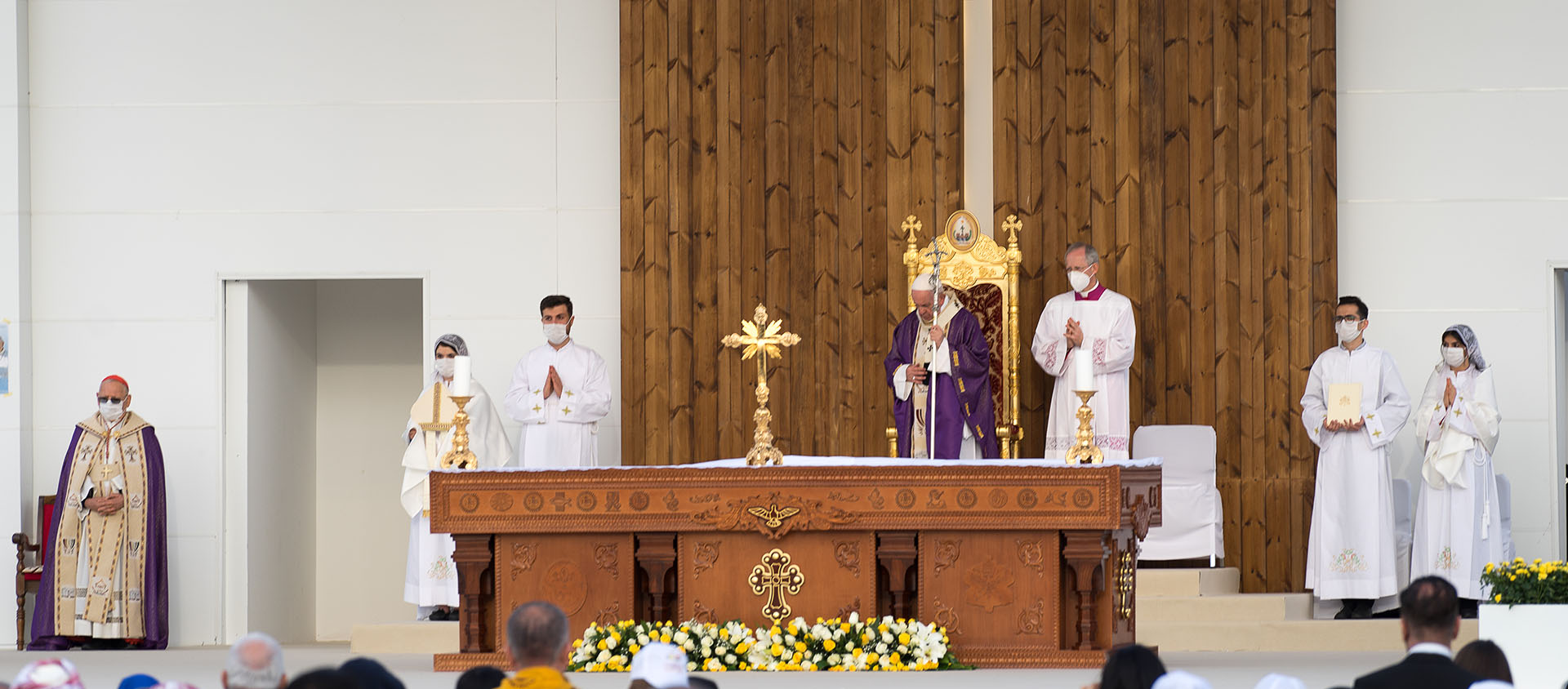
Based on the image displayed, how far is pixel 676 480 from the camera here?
321 inches

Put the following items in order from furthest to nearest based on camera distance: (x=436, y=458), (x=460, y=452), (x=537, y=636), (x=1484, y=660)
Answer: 1. (x=436, y=458)
2. (x=460, y=452)
3. (x=1484, y=660)
4. (x=537, y=636)

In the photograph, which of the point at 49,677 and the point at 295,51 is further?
the point at 295,51

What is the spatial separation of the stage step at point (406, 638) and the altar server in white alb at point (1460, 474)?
5228 millimetres

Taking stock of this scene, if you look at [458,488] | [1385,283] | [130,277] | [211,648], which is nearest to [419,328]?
[130,277]

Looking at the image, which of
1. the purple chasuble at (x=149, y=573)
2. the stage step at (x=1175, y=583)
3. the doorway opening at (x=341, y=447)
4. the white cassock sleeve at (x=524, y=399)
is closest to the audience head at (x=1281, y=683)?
the stage step at (x=1175, y=583)

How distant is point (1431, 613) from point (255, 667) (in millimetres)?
2666

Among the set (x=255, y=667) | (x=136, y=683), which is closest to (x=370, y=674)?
(x=255, y=667)

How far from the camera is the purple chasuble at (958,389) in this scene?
988 cm

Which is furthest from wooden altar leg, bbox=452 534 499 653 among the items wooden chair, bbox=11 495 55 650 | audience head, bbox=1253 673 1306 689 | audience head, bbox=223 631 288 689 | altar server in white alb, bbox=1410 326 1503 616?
altar server in white alb, bbox=1410 326 1503 616

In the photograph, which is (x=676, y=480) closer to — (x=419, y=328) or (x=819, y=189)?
(x=819, y=189)

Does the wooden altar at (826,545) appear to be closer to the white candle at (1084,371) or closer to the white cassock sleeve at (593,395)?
the white candle at (1084,371)

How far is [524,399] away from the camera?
412 inches

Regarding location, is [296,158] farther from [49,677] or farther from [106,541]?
[49,677]

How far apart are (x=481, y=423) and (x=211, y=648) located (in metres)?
2.00
